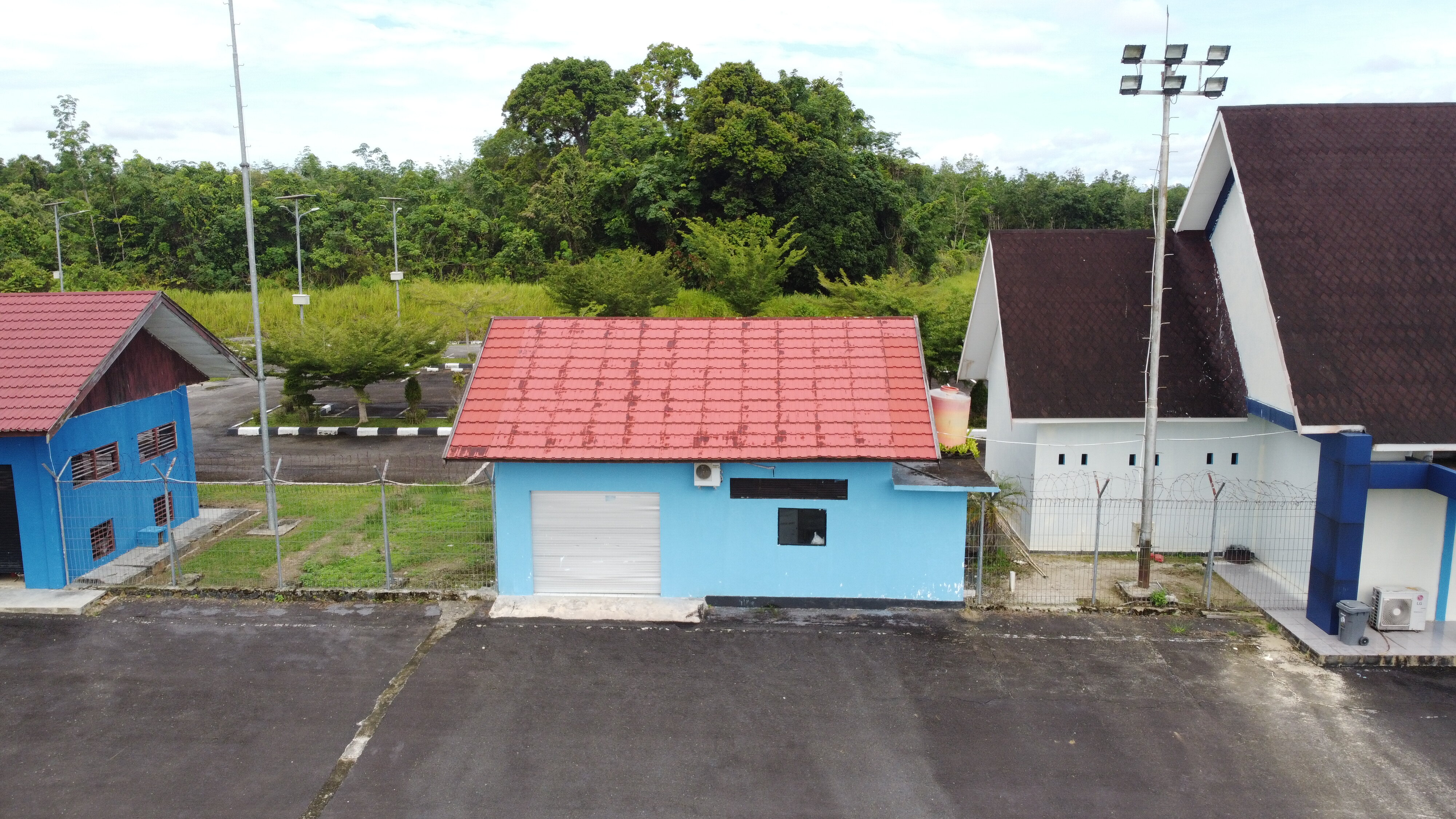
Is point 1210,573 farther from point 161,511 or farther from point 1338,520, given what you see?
point 161,511

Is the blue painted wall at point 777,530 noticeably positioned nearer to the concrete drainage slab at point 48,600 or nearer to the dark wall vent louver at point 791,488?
the dark wall vent louver at point 791,488

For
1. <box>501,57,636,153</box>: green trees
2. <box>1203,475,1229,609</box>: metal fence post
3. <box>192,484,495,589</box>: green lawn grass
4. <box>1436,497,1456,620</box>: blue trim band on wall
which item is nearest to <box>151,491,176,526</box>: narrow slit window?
<box>192,484,495,589</box>: green lawn grass

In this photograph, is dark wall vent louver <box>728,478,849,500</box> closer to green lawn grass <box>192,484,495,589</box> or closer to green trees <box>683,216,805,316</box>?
green lawn grass <box>192,484,495,589</box>

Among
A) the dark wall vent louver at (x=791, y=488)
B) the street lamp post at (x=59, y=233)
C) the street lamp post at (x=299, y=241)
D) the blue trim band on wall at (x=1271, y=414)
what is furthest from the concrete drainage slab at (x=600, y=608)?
the street lamp post at (x=59, y=233)

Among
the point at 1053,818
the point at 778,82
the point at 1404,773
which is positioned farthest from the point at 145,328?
the point at 778,82

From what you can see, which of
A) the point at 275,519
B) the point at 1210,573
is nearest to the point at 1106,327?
the point at 1210,573
